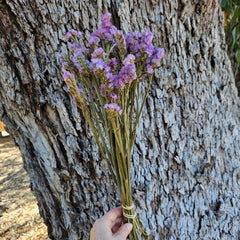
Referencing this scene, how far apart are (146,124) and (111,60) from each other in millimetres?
420

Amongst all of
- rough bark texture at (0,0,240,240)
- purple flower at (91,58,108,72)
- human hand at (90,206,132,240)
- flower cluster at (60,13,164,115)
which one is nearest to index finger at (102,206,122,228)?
human hand at (90,206,132,240)

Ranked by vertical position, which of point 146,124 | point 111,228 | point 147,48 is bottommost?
point 111,228

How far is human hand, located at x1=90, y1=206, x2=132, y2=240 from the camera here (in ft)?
2.23

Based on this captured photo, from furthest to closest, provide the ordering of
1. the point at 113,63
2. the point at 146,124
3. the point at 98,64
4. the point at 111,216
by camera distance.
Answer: the point at 146,124
the point at 111,216
the point at 113,63
the point at 98,64

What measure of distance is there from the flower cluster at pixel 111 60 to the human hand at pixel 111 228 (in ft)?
1.28

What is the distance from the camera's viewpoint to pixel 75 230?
1.01m

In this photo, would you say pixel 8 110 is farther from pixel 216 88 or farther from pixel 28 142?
pixel 216 88

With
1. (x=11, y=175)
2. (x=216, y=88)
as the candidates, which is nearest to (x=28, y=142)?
(x=216, y=88)

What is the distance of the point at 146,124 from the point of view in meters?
0.94

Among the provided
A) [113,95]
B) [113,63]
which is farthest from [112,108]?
[113,63]

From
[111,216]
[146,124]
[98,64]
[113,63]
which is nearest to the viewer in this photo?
[98,64]

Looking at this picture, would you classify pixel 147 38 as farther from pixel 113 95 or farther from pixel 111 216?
pixel 111 216

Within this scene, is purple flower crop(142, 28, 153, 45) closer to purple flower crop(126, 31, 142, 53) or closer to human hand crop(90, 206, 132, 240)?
purple flower crop(126, 31, 142, 53)

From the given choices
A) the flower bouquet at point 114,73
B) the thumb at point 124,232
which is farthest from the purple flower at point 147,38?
the thumb at point 124,232
